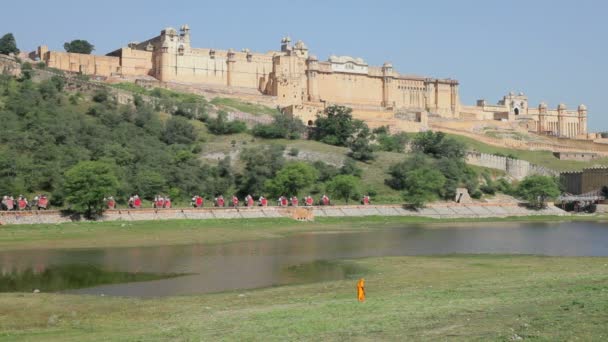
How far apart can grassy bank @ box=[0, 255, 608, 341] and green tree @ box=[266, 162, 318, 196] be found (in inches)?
1469

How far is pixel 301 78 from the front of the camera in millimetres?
102812

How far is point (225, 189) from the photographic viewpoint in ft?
207

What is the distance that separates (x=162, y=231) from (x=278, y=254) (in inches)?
503

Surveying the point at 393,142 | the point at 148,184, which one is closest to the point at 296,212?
the point at 148,184

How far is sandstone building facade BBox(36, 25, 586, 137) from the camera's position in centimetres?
9350

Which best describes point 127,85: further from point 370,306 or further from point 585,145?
point 370,306

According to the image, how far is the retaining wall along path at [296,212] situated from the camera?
47.5 metres

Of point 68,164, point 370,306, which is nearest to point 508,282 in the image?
point 370,306

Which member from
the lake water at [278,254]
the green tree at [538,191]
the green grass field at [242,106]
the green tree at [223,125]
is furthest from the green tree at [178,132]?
the green tree at [538,191]

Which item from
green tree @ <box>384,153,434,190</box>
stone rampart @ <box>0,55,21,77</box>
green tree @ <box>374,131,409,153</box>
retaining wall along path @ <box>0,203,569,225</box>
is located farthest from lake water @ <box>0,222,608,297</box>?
stone rampart @ <box>0,55,21,77</box>

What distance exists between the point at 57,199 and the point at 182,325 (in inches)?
1438

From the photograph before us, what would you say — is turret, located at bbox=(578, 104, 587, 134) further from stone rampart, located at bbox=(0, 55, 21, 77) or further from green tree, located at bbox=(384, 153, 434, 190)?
stone rampart, located at bbox=(0, 55, 21, 77)

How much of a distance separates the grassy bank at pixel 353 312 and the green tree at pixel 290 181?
122 ft

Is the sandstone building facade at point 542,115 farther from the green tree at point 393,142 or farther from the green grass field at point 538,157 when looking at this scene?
the green tree at point 393,142
